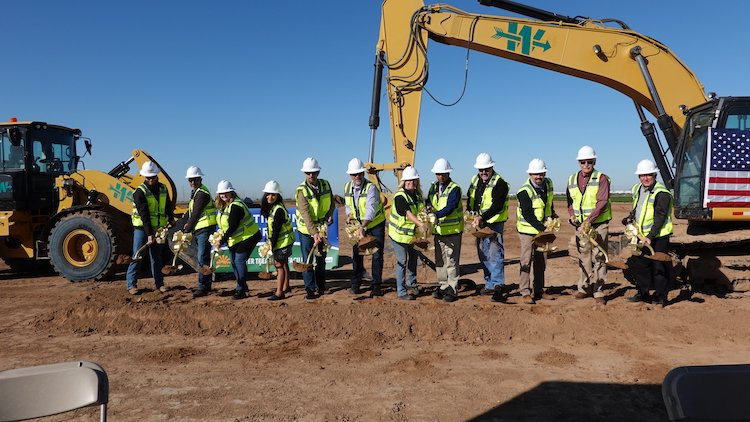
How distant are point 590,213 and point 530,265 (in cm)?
105

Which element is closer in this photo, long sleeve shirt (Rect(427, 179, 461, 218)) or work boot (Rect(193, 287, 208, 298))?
long sleeve shirt (Rect(427, 179, 461, 218))

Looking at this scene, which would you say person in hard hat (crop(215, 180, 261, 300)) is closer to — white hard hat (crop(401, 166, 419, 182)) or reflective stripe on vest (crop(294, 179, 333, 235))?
reflective stripe on vest (crop(294, 179, 333, 235))

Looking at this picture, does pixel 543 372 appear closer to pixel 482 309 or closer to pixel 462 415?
pixel 462 415

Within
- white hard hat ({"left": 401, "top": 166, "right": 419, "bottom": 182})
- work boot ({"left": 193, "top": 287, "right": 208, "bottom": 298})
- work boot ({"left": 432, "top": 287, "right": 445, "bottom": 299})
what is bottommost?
work boot ({"left": 193, "top": 287, "right": 208, "bottom": 298})

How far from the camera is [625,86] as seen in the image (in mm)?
8008

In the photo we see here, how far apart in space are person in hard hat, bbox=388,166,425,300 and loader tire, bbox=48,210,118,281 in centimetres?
538

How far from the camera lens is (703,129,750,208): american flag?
258 inches

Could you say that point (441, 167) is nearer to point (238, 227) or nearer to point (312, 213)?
point (312, 213)

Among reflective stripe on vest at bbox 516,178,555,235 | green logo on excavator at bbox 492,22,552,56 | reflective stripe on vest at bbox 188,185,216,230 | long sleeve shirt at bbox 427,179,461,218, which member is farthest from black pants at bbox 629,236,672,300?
reflective stripe on vest at bbox 188,185,216,230

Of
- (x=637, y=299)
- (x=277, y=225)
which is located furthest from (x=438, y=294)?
(x=637, y=299)

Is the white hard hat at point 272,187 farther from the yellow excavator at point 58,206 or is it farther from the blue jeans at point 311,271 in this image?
the yellow excavator at point 58,206

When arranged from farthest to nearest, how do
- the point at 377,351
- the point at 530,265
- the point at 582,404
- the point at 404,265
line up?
the point at 404,265
the point at 530,265
the point at 377,351
the point at 582,404

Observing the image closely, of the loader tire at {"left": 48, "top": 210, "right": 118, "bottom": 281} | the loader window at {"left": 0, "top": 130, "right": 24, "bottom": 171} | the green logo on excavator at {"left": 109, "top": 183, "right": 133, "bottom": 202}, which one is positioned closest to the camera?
the loader tire at {"left": 48, "top": 210, "right": 118, "bottom": 281}

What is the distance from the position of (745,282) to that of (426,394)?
5769 mm
